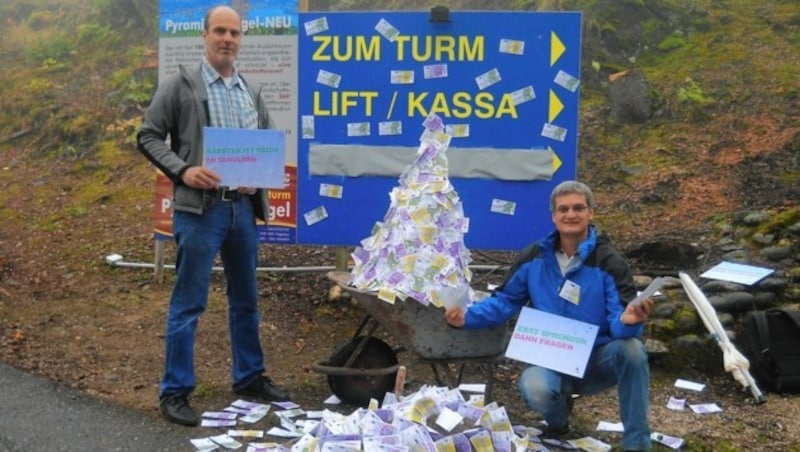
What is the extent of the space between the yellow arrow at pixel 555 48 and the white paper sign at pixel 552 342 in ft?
8.23

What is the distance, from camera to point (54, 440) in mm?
4160

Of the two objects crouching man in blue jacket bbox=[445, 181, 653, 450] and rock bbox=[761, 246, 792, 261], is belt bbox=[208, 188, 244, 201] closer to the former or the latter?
crouching man in blue jacket bbox=[445, 181, 653, 450]

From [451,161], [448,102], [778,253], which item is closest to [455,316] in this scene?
[451,161]

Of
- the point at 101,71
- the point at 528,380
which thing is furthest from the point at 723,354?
the point at 101,71

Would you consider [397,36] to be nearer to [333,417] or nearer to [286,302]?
[286,302]

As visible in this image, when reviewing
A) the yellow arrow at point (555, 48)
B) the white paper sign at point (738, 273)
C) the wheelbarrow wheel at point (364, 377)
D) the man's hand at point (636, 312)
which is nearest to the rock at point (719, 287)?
the white paper sign at point (738, 273)

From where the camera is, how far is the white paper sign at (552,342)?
3.93m

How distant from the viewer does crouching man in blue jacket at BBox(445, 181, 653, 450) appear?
3828 mm

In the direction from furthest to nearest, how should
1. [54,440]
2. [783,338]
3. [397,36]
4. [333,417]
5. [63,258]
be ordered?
1. [63,258]
2. [397,36]
3. [783,338]
4. [54,440]
5. [333,417]

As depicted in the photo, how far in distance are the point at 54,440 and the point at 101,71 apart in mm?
10150

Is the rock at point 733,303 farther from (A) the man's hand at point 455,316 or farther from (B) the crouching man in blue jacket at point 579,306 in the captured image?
(A) the man's hand at point 455,316

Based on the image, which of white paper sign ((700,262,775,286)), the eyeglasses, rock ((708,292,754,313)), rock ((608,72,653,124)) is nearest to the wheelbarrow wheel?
the eyeglasses

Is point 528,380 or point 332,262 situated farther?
point 332,262

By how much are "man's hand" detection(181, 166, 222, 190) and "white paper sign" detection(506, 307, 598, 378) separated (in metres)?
1.75
